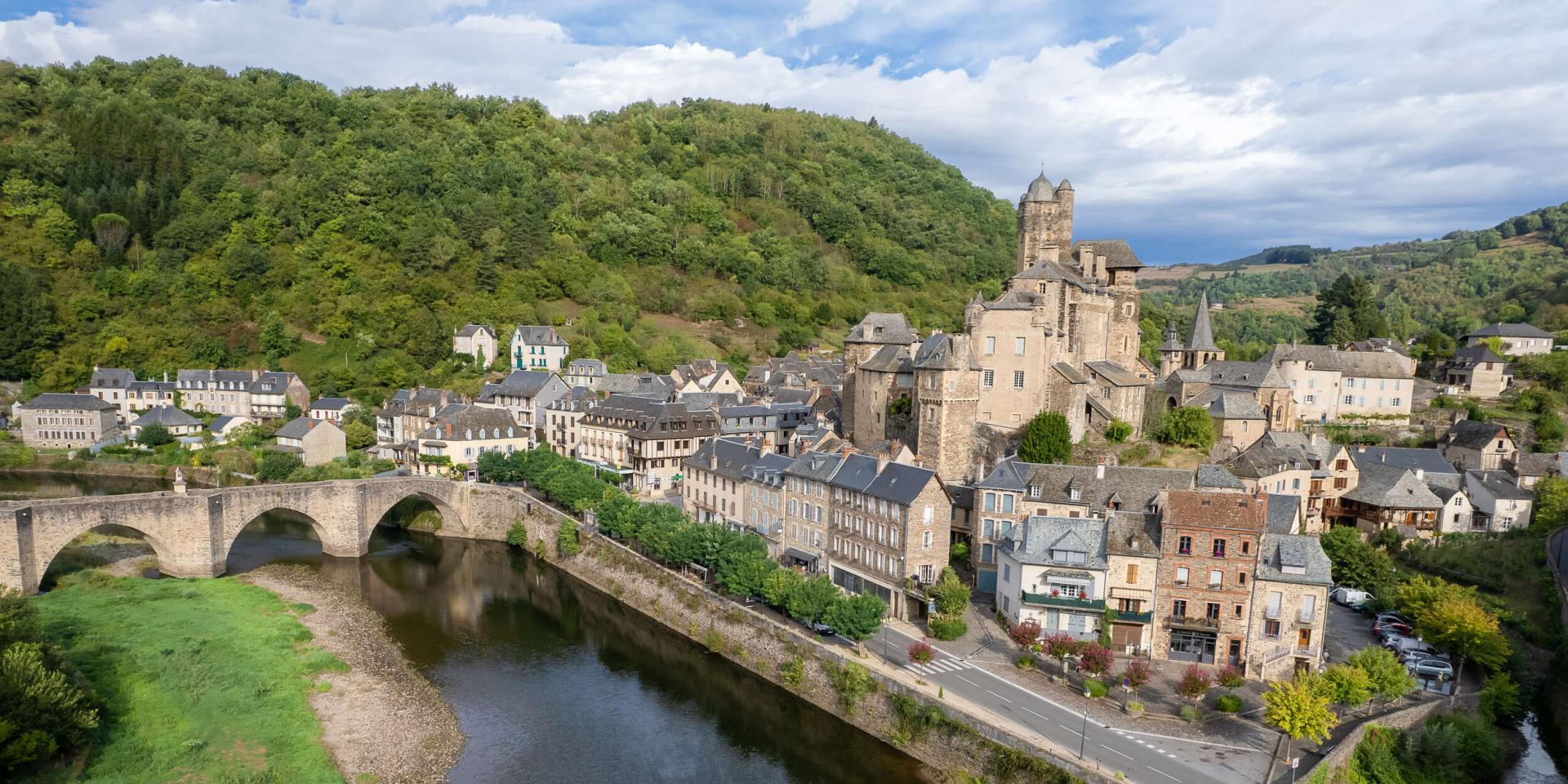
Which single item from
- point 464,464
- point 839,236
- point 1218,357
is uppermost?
point 839,236

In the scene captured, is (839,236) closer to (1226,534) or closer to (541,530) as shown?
(541,530)

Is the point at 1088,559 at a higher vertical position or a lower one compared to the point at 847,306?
lower

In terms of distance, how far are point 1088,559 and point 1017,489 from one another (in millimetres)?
5552

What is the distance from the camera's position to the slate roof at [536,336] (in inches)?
3236

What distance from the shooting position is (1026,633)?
3067 centimetres

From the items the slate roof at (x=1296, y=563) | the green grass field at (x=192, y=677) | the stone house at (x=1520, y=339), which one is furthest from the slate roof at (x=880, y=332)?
the stone house at (x=1520, y=339)

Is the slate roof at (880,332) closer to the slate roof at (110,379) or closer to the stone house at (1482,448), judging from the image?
the stone house at (1482,448)

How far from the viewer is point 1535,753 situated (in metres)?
29.3

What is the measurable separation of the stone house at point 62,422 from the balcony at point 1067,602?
256 ft

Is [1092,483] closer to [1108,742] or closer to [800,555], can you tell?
[800,555]

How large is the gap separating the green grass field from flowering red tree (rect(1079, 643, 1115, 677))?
24.8 metres

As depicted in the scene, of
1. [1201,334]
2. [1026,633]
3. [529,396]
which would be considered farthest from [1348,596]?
[529,396]

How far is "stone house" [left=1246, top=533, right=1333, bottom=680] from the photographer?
97.2 feet

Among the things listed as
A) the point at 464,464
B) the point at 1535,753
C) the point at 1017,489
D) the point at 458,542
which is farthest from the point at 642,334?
the point at 1535,753
